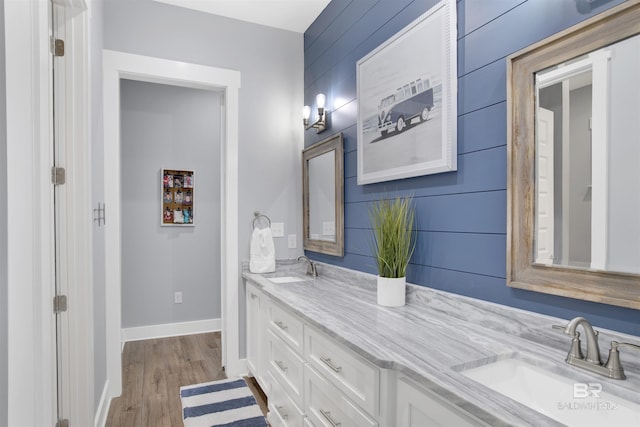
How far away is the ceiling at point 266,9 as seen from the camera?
2.80 m

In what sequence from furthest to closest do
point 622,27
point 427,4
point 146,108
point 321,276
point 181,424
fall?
1. point 146,108
2. point 321,276
3. point 181,424
4. point 427,4
5. point 622,27

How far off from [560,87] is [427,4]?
85 centimetres

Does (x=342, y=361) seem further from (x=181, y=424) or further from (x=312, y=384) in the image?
(x=181, y=424)

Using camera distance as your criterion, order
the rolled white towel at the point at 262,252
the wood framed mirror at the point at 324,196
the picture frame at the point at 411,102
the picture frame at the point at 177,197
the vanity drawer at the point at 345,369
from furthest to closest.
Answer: the picture frame at the point at 177,197 → the rolled white towel at the point at 262,252 → the wood framed mirror at the point at 324,196 → the picture frame at the point at 411,102 → the vanity drawer at the point at 345,369

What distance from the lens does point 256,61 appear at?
3102 mm

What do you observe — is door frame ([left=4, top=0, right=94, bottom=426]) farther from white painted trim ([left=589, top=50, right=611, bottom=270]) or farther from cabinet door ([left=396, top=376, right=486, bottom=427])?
white painted trim ([left=589, top=50, right=611, bottom=270])

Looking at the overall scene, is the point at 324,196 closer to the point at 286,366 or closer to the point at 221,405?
the point at 286,366

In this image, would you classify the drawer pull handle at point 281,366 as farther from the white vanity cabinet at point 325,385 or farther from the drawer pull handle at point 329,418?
the drawer pull handle at point 329,418

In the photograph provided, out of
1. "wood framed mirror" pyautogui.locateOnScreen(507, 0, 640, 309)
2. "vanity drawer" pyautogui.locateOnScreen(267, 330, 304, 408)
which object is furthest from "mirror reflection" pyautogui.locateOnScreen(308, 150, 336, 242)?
"wood framed mirror" pyautogui.locateOnScreen(507, 0, 640, 309)

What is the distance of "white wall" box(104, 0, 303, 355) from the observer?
2795 millimetres

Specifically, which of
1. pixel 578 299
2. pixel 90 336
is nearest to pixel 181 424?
pixel 90 336

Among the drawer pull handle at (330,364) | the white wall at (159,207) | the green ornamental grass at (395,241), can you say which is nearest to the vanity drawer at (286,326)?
the drawer pull handle at (330,364)

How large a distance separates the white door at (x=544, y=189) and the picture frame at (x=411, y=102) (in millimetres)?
388

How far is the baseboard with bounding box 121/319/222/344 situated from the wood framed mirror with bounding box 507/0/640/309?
346 cm
